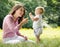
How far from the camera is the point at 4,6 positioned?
34.5 ft

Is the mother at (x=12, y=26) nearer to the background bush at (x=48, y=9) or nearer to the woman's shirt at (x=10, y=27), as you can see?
the woman's shirt at (x=10, y=27)

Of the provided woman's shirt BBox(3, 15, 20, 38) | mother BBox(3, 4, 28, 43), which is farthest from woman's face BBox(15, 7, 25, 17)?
woman's shirt BBox(3, 15, 20, 38)

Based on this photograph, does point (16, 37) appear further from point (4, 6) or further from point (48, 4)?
point (48, 4)

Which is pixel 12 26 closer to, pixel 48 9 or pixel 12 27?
pixel 12 27

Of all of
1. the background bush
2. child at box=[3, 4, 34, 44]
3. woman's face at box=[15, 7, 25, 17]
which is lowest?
the background bush

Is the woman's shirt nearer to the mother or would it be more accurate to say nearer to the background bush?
the mother

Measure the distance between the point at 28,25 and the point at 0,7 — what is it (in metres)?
1.42

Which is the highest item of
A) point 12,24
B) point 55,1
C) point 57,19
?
point 12,24

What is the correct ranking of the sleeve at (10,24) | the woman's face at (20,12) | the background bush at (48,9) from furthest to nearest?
the background bush at (48,9) < the woman's face at (20,12) < the sleeve at (10,24)

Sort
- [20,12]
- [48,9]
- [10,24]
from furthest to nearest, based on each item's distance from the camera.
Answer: [48,9]
[20,12]
[10,24]

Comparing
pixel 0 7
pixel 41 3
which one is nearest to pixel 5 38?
pixel 0 7

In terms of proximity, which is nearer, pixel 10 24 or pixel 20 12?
pixel 10 24

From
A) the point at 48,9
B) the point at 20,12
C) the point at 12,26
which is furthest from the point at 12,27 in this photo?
the point at 48,9

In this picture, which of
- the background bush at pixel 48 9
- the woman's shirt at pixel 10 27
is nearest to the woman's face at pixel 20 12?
the woman's shirt at pixel 10 27
